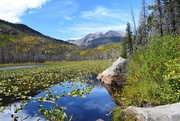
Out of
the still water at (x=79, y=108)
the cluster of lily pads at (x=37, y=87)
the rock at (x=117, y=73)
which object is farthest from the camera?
the rock at (x=117, y=73)

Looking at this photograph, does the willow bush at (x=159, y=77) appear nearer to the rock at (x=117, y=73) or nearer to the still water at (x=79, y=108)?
the still water at (x=79, y=108)

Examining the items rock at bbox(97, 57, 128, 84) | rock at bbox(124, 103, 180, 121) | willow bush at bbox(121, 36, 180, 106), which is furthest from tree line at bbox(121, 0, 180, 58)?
rock at bbox(124, 103, 180, 121)

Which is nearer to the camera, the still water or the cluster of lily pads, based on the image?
the still water

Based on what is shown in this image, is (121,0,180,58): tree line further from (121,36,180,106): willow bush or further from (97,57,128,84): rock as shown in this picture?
(121,36,180,106): willow bush

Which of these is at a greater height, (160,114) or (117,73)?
(160,114)

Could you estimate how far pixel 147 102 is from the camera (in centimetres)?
1437

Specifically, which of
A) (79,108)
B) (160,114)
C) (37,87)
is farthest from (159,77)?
Result: (37,87)

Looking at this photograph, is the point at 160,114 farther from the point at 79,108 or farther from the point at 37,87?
the point at 37,87

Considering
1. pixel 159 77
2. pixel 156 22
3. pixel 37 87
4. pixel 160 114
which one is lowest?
pixel 37 87

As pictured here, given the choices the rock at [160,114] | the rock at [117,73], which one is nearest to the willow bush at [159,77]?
the rock at [160,114]

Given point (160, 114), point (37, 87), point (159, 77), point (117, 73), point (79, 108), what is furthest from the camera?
point (117, 73)

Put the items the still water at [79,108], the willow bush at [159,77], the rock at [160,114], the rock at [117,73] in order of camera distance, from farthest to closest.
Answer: the rock at [117,73], the still water at [79,108], the willow bush at [159,77], the rock at [160,114]

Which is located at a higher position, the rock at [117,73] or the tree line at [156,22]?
the tree line at [156,22]

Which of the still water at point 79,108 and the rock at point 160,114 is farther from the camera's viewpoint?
the still water at point 79,108
